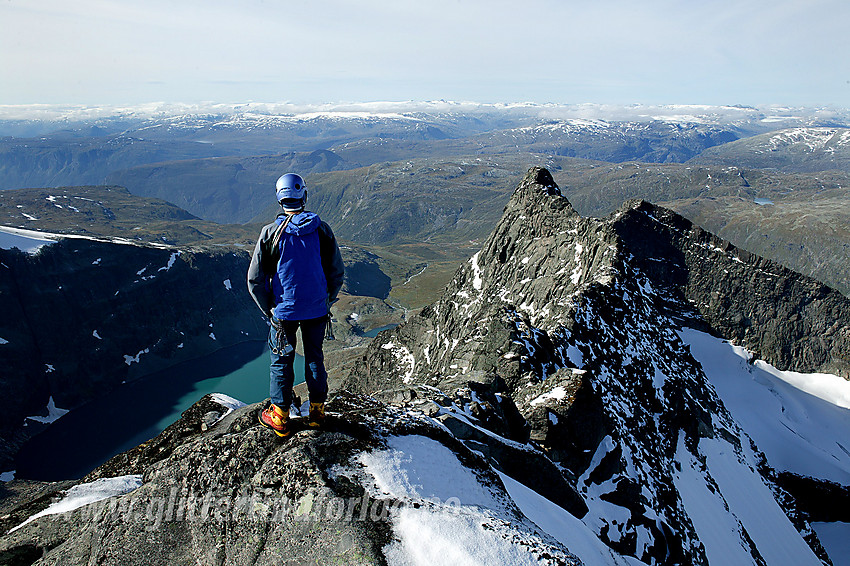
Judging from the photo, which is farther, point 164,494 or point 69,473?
point 69,473

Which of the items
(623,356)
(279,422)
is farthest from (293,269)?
(623,356)

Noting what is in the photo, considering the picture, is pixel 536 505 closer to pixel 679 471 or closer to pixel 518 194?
pixel 679 471

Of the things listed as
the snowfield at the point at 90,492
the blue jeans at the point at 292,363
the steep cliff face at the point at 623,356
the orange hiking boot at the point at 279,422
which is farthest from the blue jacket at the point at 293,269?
the steep cliff face at the point at 623,356

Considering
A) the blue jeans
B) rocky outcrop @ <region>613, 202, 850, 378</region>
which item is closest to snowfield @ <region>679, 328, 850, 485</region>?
rocky outcrop @ <region>613, 202, 850, 378</region>

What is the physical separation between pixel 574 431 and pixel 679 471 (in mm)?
21133

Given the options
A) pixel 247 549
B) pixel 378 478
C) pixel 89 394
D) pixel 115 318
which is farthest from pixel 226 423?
pixel 115 318

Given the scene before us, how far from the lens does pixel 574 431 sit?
29.2m

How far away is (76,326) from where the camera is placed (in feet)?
557

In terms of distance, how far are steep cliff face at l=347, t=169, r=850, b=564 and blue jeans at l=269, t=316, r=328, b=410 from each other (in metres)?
8.59

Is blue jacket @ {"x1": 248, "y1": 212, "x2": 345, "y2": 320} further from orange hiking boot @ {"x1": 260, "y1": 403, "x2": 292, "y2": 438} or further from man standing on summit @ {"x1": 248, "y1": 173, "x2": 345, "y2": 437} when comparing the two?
orange hiking boot @ {"x1": 260, "y1": 403, "x2": 292, "y2": 438}

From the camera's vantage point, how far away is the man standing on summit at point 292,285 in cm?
1216

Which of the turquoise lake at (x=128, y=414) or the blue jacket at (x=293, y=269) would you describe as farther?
the turquoise lake at (x=128, y=414)

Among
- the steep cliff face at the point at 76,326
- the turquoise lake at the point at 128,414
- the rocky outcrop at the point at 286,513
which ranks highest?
the rocky outcrop at the point at 286,513

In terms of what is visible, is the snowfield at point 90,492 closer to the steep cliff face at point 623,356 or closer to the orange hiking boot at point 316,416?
the orange hiking boot at point 316,416
